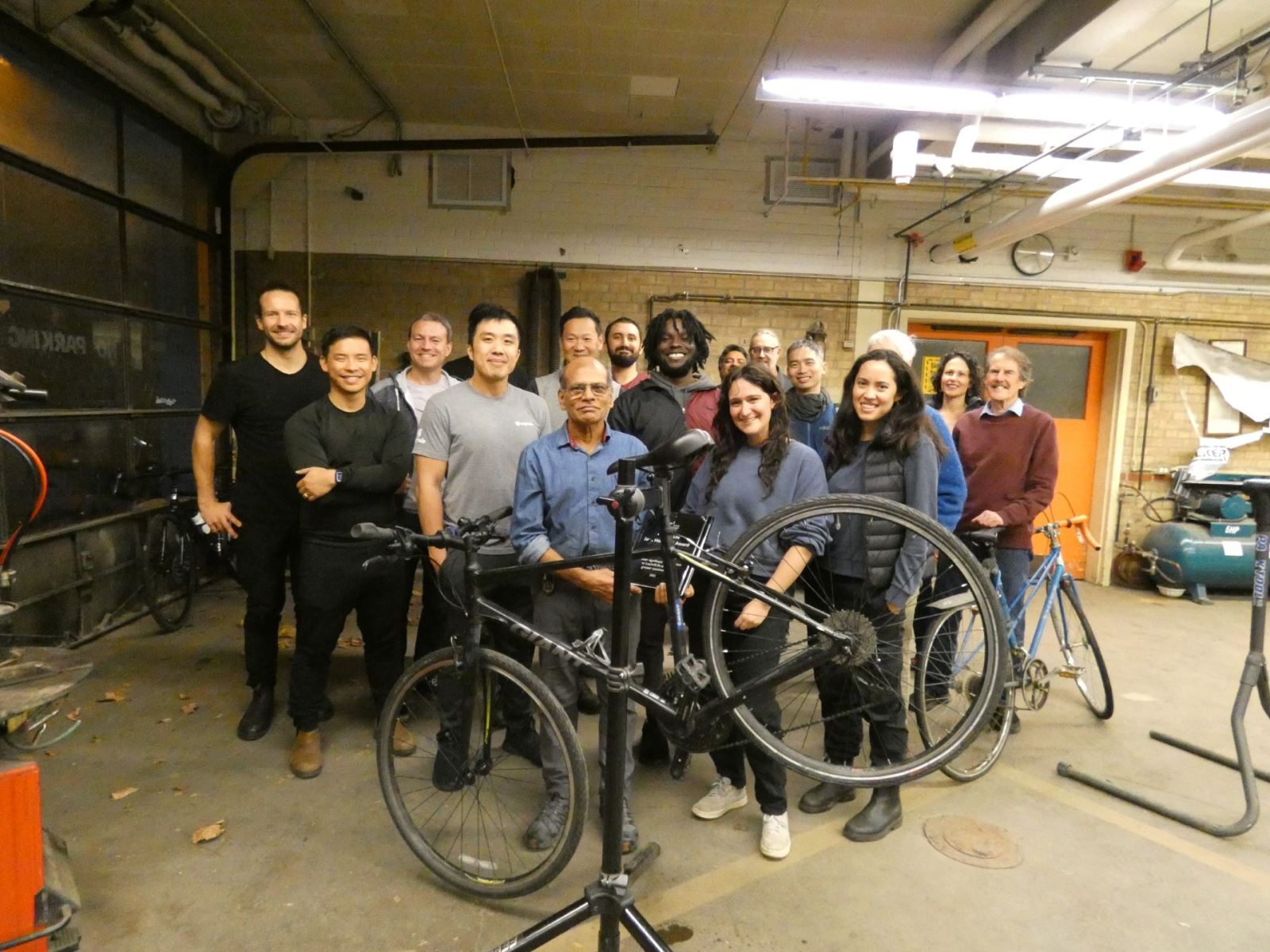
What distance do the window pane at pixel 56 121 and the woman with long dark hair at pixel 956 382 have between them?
4.50 metres

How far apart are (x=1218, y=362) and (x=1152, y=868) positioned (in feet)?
17.2

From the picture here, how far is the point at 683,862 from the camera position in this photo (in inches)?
83.7

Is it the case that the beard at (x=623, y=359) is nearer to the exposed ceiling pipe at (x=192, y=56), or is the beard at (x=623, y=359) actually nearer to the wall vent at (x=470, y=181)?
the wall vent at (x=470, y=181)

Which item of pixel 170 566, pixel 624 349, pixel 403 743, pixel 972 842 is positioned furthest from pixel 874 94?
pixel 170 566

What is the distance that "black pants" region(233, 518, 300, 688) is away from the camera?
109 inches

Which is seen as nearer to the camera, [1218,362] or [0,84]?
[0,84]

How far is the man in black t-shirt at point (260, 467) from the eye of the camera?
2.73 metres

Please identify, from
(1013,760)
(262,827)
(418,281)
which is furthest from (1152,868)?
(418,281)

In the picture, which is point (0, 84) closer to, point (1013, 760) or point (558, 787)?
point (558, 787)

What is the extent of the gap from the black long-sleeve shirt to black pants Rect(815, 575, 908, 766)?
1.53 metres

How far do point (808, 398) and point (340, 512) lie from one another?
1.88 meters

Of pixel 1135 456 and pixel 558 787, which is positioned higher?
pixel 1135 456

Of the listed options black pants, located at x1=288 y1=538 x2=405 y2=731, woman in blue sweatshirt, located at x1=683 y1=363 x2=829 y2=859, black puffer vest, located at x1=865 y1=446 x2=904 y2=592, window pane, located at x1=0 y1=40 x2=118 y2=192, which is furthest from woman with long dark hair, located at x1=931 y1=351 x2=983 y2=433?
window pane, located at x1=0 y1=40 x2=118 y2=192

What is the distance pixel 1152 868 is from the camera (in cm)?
217
